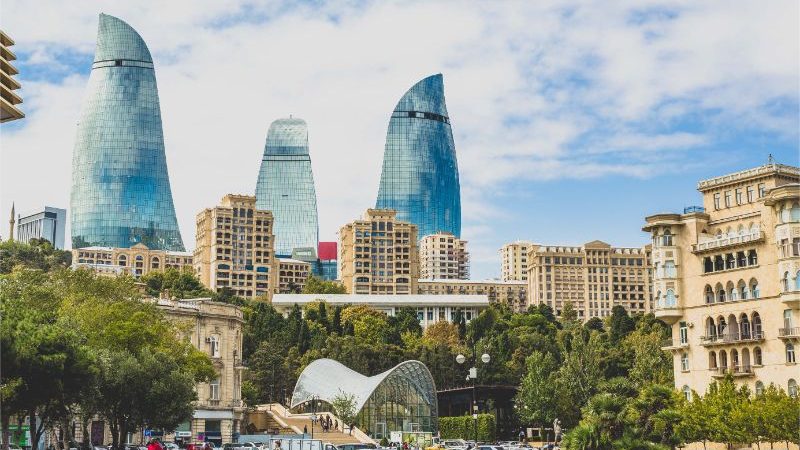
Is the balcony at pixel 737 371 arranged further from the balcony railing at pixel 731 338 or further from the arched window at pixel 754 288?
the arched window at pixel 754 288

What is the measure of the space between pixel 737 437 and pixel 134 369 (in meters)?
39.4

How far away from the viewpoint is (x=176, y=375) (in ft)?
223

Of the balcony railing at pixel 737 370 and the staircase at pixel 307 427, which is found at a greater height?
the balcony railing at pixel 737 370

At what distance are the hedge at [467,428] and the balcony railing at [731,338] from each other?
2877cm

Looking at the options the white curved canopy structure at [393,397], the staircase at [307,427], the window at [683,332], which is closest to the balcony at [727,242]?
the window at [683,332]

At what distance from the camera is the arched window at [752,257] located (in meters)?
82.9

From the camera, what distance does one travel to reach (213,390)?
337 ft

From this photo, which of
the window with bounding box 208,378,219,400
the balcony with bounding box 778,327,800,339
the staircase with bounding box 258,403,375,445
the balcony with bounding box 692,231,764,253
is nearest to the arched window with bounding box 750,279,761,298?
the balcony with bounding box 692,231,764,253

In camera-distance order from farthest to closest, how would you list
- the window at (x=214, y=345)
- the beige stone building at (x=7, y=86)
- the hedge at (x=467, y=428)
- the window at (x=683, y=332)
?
the hedge at (x=467, y=428) < the window at (x=214, y=345) < the window at (x=683, y=332) < the beige stone building at (x=7, y=86)

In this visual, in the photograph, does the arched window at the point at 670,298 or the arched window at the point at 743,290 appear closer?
the arched window at the point at 743,290

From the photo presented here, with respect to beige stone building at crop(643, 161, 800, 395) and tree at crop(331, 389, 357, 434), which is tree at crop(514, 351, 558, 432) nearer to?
tree at crop(331, 389, 357, 434)

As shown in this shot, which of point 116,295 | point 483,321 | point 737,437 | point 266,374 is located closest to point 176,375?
point 116,295

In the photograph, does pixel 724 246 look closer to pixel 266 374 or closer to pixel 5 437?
pixel 5 437

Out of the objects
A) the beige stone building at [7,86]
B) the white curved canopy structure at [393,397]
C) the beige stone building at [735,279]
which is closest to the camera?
the beige stone building at [7,86]
